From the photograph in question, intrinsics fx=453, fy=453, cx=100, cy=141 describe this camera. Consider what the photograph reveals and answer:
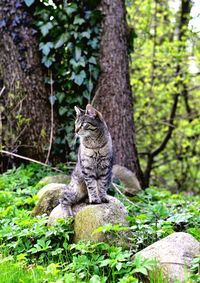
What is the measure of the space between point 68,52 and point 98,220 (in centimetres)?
368

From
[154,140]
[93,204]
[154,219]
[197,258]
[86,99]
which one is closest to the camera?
[197,258]

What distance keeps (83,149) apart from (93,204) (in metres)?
0.56

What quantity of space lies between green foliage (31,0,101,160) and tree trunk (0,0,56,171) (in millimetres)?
196

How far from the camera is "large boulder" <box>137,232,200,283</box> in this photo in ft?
10.2

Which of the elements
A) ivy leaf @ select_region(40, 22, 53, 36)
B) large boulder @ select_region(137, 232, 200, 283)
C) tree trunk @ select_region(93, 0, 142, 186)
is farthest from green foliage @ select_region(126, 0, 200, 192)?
large boulder @ select_region(137, 232, 200, 283)

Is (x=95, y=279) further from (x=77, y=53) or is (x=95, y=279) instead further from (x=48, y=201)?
(x=77, y=53)

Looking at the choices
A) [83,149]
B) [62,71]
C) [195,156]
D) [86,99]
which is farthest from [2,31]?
[195,156]

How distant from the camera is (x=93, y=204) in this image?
4.16 meters

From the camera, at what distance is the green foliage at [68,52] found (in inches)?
265

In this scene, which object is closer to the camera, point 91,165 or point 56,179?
point 91,165

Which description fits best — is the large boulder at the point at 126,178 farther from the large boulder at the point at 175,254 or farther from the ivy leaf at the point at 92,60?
the large boulder at the point at 175,254

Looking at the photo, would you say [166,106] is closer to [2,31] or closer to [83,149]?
[2,31]

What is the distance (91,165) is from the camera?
4.26m

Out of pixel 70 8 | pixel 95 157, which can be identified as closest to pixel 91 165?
pixel 95 157
